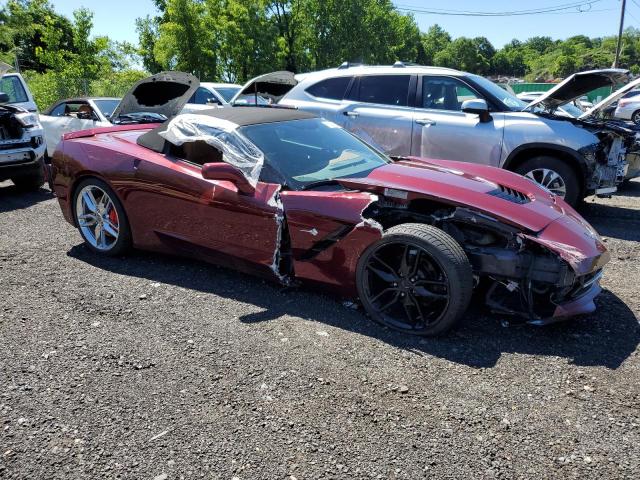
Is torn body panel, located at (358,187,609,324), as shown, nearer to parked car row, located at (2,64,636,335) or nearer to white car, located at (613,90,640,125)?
parked car row, located at (2,64,636,335)

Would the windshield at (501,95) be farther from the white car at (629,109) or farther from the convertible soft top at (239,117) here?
the white car at (629,109)

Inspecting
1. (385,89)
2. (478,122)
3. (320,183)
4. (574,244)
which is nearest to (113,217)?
(320,183)

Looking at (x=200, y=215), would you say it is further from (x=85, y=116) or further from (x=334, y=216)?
(x=85, y=116)

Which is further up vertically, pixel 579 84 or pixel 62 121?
pixel 579 84

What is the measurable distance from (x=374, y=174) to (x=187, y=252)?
168 centimetres

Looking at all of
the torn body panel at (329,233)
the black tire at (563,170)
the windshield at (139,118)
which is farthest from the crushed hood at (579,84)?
the windshield at (139,118)

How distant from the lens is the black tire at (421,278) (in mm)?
3102

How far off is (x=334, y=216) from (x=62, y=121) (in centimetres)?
845

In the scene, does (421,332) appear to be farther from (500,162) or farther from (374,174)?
(500,162)

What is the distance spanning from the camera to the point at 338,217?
3465 mm

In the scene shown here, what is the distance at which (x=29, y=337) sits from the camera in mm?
3402

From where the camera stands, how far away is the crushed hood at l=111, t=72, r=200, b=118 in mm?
7336

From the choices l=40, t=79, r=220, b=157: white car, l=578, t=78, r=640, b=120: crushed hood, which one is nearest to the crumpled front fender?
l=578, t=78, r=640, b=120: crushed hood

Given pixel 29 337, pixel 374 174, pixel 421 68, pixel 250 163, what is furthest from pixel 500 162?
pixel 29 337
